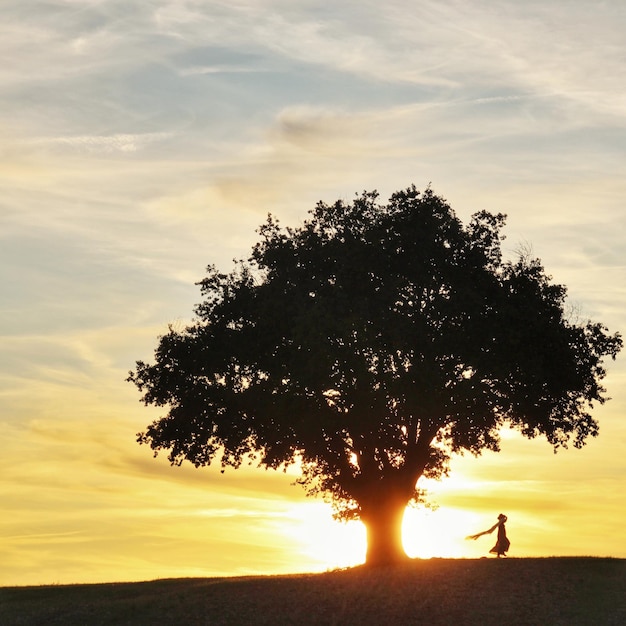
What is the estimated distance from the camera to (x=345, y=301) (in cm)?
5253

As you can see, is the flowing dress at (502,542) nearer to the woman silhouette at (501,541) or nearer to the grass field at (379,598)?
the woman silhouette at (501,541)

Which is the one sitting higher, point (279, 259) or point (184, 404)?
point (279, 259)

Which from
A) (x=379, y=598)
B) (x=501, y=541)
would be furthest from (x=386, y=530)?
(x=379, y=598)

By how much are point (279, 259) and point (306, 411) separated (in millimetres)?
8860

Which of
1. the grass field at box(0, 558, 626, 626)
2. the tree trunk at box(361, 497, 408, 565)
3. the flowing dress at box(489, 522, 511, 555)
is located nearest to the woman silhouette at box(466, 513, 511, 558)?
the flowing dress at box(489, 522, 511, 555)

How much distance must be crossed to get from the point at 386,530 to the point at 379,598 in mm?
8342

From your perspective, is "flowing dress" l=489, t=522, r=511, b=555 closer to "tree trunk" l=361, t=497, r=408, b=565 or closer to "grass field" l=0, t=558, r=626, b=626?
"grass field" l=0, t=558, r=626, b=626

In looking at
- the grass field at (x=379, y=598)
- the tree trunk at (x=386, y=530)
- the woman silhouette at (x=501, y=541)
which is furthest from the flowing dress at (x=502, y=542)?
the tree trunk at (x=386, y=530)

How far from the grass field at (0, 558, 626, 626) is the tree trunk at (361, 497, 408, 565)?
2.03m

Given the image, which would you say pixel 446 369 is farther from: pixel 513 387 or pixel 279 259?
pixel 279 259

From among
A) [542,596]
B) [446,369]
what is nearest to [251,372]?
[446,369]

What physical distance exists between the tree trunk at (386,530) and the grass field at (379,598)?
6.66 feet

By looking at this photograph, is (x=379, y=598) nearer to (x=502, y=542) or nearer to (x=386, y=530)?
(x=386, y=530)

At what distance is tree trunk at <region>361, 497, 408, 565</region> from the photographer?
54.9 m
